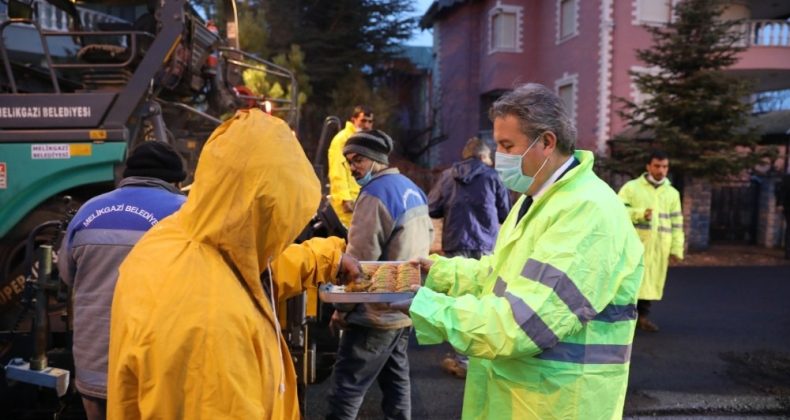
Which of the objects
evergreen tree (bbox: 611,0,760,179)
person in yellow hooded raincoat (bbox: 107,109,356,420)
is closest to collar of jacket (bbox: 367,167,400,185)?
person in yellow hooded raincoat (bbox: 107,109,356,420)

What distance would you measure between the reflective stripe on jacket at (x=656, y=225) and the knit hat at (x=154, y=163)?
5368 mm

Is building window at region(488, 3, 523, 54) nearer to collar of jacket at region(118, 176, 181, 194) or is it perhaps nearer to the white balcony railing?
the white balcony railing

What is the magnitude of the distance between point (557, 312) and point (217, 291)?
95 centimetres

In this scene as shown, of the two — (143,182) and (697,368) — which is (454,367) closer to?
(697,368)

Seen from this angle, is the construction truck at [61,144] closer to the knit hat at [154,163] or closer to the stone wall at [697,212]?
the knit hat at [154,163]

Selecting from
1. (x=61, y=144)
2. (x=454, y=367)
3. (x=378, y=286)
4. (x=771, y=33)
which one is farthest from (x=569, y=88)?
(x=378, y=286)

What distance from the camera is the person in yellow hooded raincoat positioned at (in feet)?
5.01

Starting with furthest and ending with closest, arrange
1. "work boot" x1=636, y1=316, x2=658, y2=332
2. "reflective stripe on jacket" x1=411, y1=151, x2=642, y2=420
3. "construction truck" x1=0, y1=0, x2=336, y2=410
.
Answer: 1. "work boot" x1=636, y1=316, x2=658, y2=332
2. "construction truck" x1=0, y1=0, x2=336, y2=410
3. "reflective stripe on jacket" x1=411, y1=151, x2=642, y2=420

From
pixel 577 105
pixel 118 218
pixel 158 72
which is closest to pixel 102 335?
pixel 118 218

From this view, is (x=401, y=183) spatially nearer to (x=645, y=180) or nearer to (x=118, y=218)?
(x=118, y=218)

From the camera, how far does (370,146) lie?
12.2 ft

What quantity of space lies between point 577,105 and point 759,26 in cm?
578

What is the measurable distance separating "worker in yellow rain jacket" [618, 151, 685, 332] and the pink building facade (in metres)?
8.61

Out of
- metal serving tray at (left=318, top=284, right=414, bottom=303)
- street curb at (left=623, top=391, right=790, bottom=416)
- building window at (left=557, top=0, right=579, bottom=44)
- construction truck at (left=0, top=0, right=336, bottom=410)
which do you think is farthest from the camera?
building window at (left=557, top=0, right=579, bottom=44)
